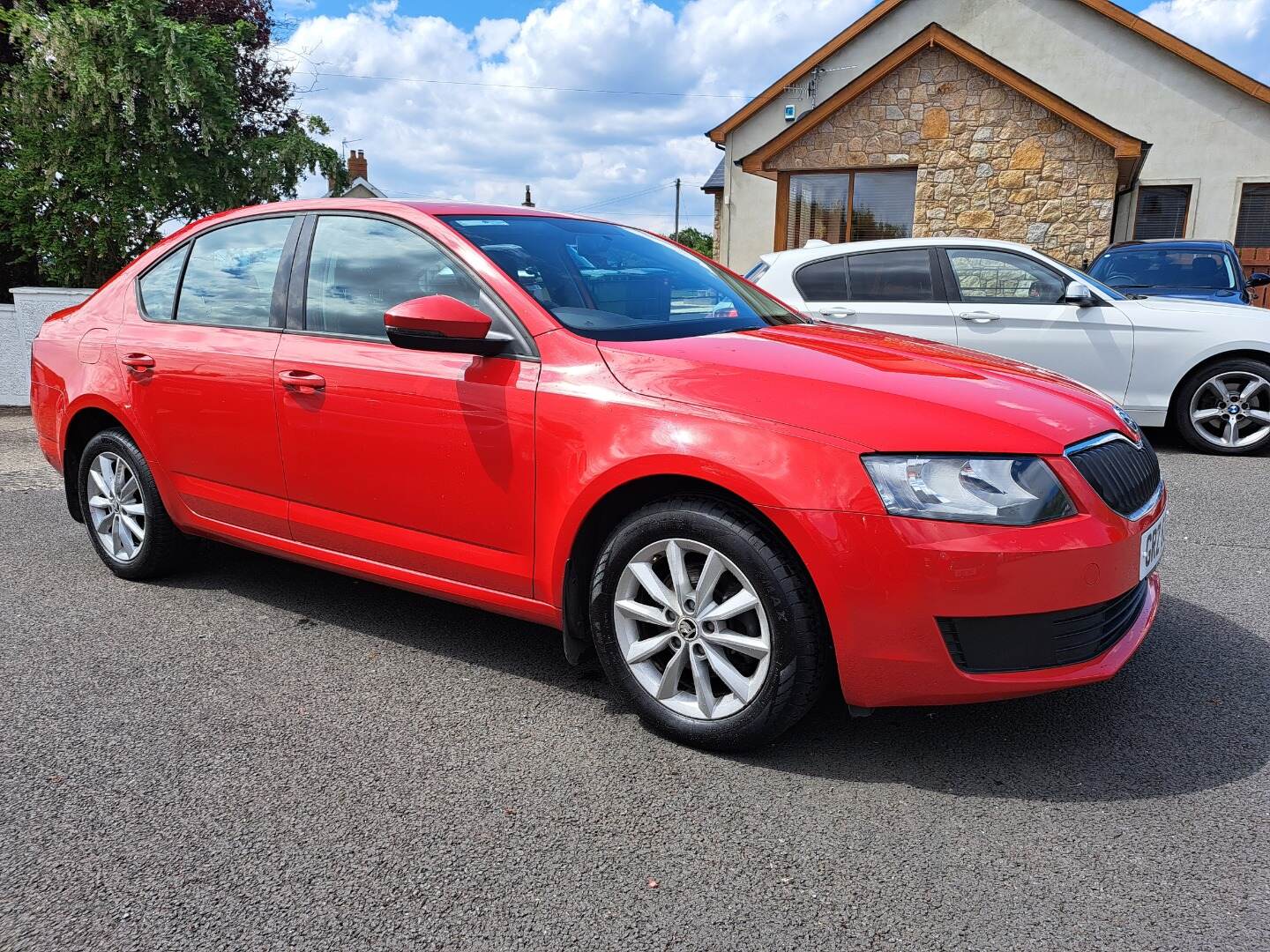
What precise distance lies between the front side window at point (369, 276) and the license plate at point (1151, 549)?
6.77 ft

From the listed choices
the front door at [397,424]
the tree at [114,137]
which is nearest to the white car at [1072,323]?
the front door at [397,424]

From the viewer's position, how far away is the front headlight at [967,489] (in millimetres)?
2363

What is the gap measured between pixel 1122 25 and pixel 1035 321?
12754 mm

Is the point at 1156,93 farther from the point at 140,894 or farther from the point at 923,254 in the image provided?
the point at 140,894

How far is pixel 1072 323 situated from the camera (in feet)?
24.2

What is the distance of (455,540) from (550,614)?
1.33 ft

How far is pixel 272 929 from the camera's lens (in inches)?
79.0

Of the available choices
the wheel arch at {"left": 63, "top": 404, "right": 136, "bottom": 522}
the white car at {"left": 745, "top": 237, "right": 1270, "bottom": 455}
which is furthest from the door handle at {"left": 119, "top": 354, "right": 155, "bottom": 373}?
the white car at {"left": 745, "top": 237, "right": 1270, "bottom": 455}

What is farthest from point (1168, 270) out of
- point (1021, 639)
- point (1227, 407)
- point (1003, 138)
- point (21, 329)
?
point (21, 329)

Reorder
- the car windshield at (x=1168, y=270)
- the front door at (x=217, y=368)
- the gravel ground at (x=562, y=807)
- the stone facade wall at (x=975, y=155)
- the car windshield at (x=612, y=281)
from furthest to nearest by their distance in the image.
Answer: the stone facade wall at (x=975, y=155) < the car windshield at (x=1168, y=270) < the front door at (x=217, y=368) < the car windshield at (x=612, y=281) < the gravel ground at (x=562, y=807)

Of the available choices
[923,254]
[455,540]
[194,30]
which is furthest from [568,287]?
[194,30]

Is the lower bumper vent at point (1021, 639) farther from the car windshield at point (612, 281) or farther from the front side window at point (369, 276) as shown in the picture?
the front side window at point (369, 276)

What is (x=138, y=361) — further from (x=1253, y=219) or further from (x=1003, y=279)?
(x=1253, y=219)

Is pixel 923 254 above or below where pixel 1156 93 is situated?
below
